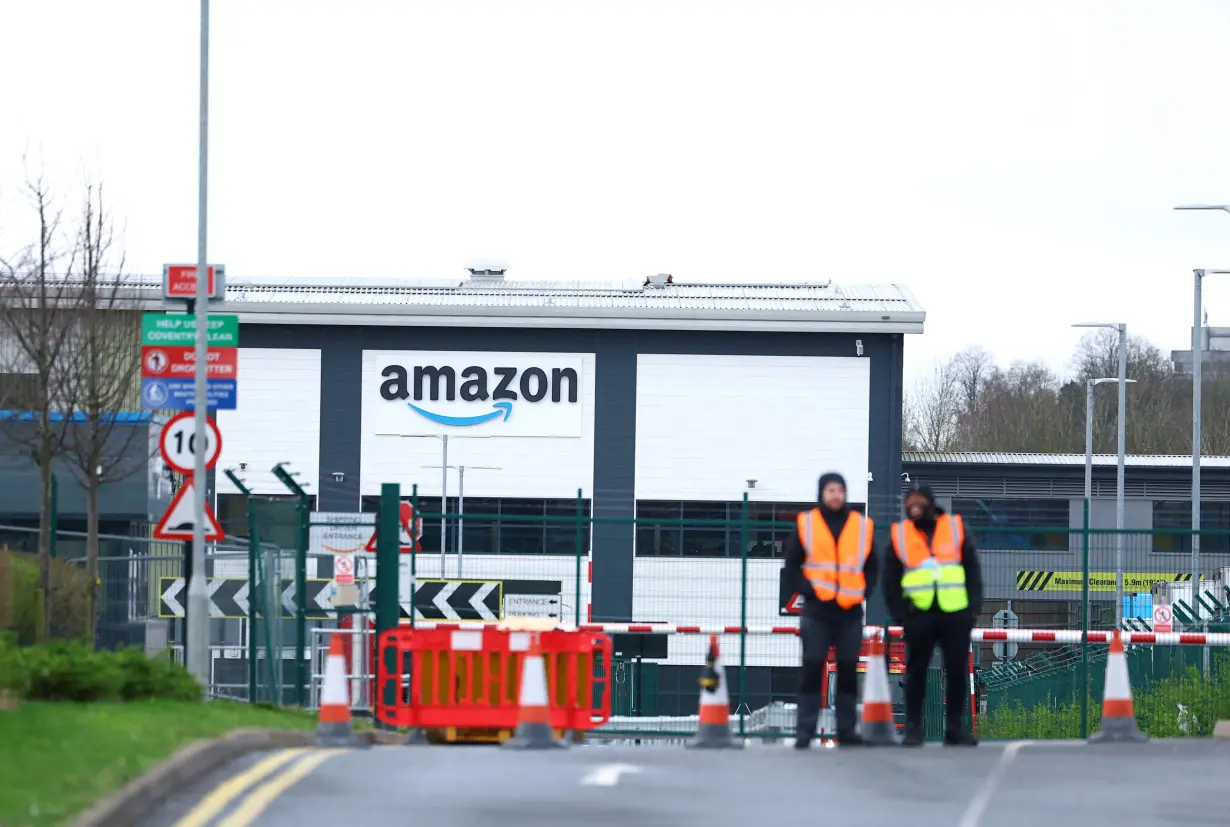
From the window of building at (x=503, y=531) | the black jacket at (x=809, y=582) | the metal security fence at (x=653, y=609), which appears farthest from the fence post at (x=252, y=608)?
the window of building at (x=503, y=531)

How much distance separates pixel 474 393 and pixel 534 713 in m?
39.2

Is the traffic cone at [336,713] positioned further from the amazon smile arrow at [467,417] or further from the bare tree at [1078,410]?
the bare tree at [1078,410]

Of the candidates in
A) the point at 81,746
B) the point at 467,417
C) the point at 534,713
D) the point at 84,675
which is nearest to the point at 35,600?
the point at 84,675

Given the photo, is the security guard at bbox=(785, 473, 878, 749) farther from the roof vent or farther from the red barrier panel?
the roof vent

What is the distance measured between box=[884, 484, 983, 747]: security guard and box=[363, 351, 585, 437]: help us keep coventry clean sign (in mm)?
38405

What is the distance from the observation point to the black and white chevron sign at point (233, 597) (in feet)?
65.2

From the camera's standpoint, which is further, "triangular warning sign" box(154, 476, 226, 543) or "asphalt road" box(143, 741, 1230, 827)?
"triangular warning sign" box(154, 476, 226, 543)

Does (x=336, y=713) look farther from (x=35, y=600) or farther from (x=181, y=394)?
(x=35, y=600)

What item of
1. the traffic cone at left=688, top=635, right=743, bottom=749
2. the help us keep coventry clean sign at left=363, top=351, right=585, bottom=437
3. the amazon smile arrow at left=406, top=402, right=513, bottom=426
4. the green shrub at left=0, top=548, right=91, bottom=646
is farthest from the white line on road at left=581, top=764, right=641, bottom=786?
the amazon smile arrow at left=406, top=402, right=513, bottom=426

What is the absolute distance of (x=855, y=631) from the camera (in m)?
12.6

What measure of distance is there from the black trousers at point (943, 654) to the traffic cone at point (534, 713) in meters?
2.52

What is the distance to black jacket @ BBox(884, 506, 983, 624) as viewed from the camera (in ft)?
42.1

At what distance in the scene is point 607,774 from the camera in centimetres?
1045

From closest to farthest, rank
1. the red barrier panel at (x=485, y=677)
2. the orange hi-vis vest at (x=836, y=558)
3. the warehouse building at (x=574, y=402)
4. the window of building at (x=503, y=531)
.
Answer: the orange hi-vis vest at (x=836, y=558)
the red barrier panel at (x=485, y=677)
the window of building at (x=503, y=531)
the warehouse building at (x=574, y=402)
